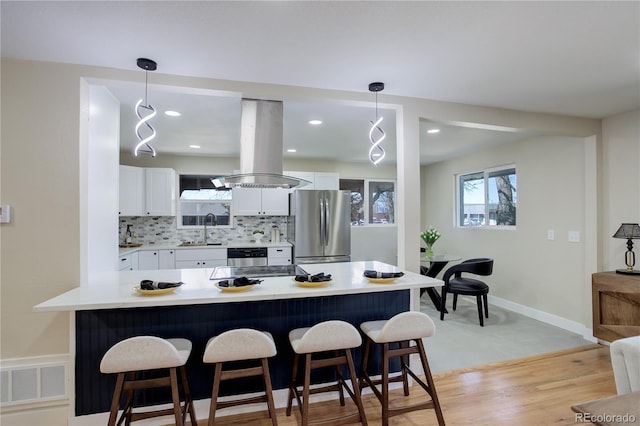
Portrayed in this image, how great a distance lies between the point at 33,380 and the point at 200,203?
11.9ft

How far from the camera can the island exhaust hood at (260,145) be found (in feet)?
8.70

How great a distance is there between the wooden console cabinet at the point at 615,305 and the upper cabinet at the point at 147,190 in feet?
17.8

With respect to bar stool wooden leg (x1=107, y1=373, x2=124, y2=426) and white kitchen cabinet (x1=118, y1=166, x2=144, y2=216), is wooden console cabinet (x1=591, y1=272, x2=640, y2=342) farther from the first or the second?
white kitchen cabinet (x1=118, y1=166, x2=144, y2=216)

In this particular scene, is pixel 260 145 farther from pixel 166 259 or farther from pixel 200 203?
pixel 200 203

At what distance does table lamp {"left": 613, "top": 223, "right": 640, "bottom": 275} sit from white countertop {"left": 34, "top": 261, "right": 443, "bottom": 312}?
2070 millimetres

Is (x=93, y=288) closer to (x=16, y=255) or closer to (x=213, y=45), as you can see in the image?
(x=16, y=255)

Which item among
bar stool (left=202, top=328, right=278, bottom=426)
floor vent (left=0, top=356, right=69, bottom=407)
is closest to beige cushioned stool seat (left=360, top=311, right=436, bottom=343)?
bar stool (left=202, top=328, right=278, bottom=426)

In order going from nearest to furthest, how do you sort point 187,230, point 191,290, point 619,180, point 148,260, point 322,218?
1. point 191,290
2. point 619,180
3. point 148,260
4. point 322,218
5. point 187,230

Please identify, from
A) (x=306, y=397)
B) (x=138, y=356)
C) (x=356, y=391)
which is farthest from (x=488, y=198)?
(x=138, y=356)

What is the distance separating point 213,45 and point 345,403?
2600mm

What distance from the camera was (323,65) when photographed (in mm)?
2178

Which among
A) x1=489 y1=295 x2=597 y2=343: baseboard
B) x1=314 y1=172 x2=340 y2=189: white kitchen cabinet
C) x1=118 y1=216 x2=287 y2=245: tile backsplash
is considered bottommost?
x1=489 y1=295 x2=597 y2=343: baseboard

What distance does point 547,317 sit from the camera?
13.0 feet

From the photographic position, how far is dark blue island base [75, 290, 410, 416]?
2016mm
